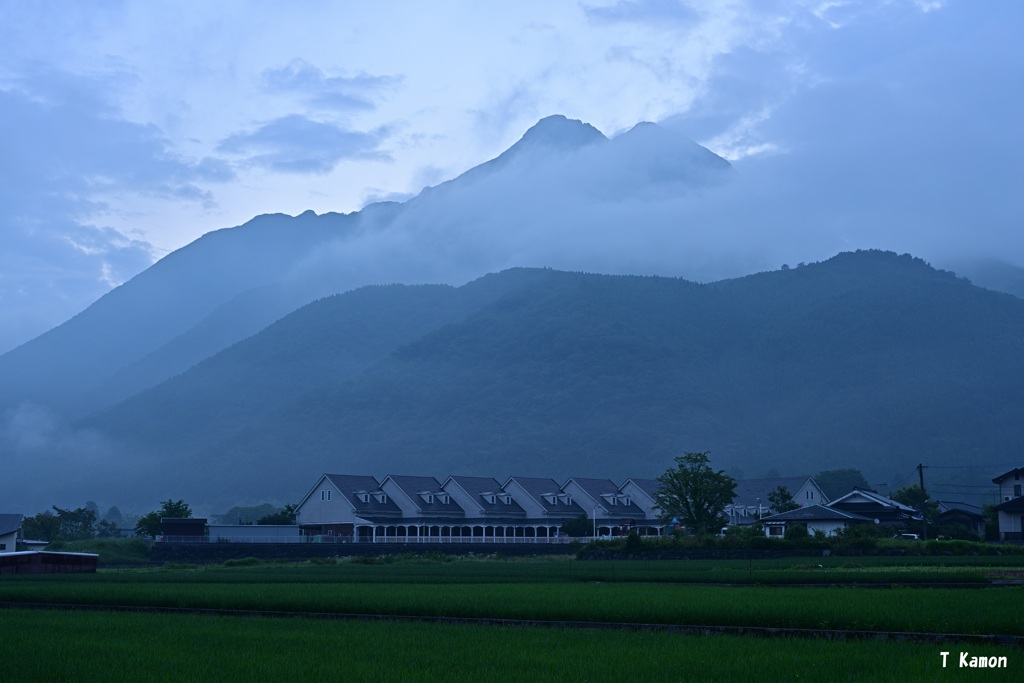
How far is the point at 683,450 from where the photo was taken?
195 meters

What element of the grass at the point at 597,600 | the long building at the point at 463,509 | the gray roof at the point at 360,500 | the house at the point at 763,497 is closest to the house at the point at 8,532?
the long building at the point at 463,509

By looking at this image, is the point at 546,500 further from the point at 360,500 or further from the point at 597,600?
the point at 597,600

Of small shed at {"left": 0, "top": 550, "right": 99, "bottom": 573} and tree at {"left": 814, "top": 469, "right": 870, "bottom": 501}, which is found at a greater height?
tree at {"left": 814, "top": 469, "right": 870, "bottom": 501}

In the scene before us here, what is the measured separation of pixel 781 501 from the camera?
318ft

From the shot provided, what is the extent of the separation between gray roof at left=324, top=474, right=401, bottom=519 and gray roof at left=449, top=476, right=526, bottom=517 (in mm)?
7880

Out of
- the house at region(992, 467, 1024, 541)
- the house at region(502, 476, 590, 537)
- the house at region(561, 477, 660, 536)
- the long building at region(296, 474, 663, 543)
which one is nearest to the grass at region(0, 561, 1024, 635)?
A: the house at region(992, 467, 1024, 541)

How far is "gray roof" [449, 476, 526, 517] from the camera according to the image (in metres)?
99.2

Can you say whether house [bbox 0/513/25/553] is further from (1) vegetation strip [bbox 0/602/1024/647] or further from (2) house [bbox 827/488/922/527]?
(2) house [bbox 827/488/922/527]

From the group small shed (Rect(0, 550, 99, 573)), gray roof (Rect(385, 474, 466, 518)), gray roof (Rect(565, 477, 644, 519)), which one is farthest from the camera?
gray roof (Rect(565, 477, 644, 519))

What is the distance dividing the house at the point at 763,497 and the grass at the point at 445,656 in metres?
81.6

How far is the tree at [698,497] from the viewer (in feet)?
259

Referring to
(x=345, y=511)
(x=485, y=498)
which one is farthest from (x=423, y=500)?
(x=345, y=511)

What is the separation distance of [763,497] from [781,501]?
8.94 meters

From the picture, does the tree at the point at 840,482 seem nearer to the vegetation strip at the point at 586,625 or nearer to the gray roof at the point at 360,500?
the gray roof at the point at 360,500
